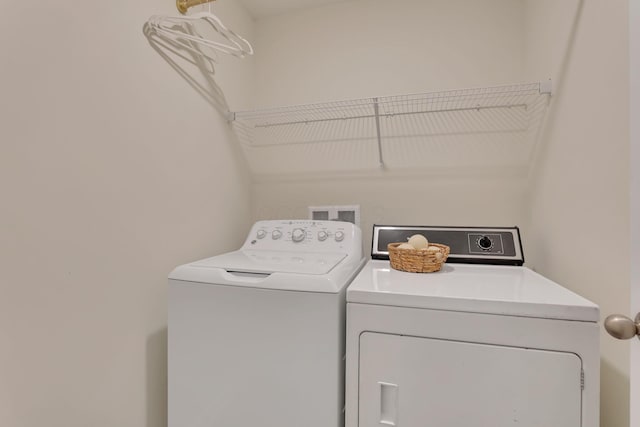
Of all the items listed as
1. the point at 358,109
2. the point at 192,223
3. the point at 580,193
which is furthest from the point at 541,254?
the point at 192,223

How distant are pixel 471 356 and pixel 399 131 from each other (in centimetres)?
129

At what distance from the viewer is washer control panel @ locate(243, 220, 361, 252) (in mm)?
1441

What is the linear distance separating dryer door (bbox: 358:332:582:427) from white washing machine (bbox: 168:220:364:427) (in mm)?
123

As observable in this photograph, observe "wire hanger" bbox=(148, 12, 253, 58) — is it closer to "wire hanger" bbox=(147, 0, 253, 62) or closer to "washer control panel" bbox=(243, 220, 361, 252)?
"wire hanger" bbox=(147, 0, 253, 62)

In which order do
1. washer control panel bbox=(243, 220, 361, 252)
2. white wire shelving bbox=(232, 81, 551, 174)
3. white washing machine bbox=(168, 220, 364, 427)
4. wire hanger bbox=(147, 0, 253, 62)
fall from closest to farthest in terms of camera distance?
white washing machine bbox=(168, 220, 364, 427) < wire hanger bbox=(147, 0, 253, 62) < washer control panel bbox=(243, 220, 361, 252) < white wire shelving bbox=(232, 81, 551, 174)

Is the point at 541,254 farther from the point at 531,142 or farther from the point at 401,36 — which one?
the point at 401,36

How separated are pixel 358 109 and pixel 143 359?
1640mm

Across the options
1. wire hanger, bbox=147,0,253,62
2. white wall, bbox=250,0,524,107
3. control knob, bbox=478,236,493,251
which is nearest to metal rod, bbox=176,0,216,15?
wire hanger, bbox=147,0,253,62

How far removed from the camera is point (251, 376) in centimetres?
101

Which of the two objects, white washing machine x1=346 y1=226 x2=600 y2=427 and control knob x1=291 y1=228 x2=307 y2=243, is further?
control knob x1=291 y1=228 x2=307 y2=243

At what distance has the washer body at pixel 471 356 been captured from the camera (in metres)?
0.78

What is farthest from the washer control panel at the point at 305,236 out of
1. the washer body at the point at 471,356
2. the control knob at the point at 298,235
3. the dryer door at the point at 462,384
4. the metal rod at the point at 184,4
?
the metal rod at the point at 184,4

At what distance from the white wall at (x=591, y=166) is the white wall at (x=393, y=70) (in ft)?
0.76

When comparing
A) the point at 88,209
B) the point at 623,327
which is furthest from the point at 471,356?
the point at 88,209
